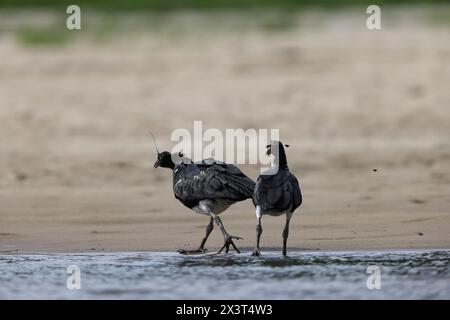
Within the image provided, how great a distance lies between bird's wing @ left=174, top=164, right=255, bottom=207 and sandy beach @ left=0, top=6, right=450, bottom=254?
0.53 meters

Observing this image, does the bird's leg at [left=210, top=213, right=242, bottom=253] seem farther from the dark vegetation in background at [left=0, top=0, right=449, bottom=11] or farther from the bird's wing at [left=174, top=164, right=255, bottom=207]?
the dark vegetation in background at [left=0, top=0, right=449, bottom=11]

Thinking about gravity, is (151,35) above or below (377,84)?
above

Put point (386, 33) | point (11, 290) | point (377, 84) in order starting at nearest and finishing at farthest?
point (11, 290) → point (377, 84) → point (386, 33)

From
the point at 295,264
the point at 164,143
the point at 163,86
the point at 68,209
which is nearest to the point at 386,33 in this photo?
the point at 163,86

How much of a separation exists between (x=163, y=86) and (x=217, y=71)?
97 cm

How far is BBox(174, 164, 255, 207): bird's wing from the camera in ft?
29.3

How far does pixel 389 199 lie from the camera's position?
36.5 feet

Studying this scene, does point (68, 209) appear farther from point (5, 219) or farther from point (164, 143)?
point (164, 143)

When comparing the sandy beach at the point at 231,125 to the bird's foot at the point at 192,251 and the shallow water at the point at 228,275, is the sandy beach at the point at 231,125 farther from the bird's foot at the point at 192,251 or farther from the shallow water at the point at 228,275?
the shallow water at the point at 228,275

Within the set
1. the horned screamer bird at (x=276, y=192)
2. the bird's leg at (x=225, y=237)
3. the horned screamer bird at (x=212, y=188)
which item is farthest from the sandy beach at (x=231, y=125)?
the horned screamer bird at (x=276, y=192)

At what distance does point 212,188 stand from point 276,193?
2.03 ft

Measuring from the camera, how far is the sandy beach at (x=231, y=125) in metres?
10.2

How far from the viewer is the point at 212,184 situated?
29.6ft

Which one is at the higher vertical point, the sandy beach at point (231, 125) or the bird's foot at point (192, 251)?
the sandy beach at point (231, 125)
